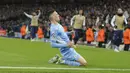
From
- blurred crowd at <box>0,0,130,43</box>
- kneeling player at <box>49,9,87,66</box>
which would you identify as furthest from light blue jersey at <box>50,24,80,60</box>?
blurred crowd at <box>0,0,130,43</box>

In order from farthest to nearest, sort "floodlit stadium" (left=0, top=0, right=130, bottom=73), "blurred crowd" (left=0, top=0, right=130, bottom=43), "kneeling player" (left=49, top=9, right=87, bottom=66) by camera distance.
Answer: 1. "blurred crowd" (left=0, top=0, right=130, bottom=43)
2. "kneeling player" (left=49, top=9, right=87, bottom=66)
3. "floodlit stadium" (left=0, top=0, right=130, bottom=73)

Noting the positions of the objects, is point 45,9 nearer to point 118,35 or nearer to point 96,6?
point 96,6

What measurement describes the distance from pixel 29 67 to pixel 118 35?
396 inches

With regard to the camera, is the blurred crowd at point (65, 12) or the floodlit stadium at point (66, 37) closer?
the floodlit stadium at point (66, 37)

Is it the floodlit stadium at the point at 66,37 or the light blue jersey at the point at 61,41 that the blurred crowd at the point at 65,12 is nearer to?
the floodlit stadium at the point at 66,37

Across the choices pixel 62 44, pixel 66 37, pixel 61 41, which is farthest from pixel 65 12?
pixel 62 44

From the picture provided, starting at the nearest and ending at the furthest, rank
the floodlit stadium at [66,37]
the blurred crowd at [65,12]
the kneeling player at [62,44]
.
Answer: the floodlit stadium at [66,37]
the kneeling player at [62,44]
the blurred crowd at [65,12]

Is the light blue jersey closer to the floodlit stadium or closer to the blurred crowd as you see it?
the floodlit stadium

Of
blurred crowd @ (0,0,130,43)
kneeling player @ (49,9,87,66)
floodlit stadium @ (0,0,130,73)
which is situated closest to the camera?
floodlit stadium @ (0,0,130,73)

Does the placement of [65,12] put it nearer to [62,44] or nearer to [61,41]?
[61,41]

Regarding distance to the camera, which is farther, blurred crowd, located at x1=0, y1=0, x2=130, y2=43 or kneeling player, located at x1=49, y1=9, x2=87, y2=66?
blurred crowd, located at x1=0, y1=0, x2=130, y2=43

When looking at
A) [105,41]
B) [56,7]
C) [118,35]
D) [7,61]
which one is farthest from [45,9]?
[7,61]

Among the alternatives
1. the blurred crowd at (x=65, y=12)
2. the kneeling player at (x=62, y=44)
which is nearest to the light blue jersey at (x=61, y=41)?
the kneeling player at (x=62, y=44)

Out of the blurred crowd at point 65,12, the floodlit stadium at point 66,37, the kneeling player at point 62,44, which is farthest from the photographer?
the blurred crowd at point 65,12
